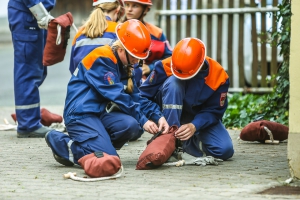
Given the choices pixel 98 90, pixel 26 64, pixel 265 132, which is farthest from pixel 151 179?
pixel 26 64

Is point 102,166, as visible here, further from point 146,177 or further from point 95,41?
point 95,41

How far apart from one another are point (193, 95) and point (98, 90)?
93 centimetres

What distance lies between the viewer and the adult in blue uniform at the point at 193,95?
6555mm

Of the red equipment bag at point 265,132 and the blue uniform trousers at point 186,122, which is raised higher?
the blue uniform trousers at point 186,122

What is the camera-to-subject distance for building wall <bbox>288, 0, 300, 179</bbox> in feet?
18.6

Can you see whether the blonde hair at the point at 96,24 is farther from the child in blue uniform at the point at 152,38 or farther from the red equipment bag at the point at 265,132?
the red equipment bag at the point at 265,132

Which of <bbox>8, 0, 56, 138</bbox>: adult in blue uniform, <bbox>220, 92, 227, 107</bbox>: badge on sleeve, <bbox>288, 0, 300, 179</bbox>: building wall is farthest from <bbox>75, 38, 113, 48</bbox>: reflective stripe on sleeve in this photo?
<bbox>288, 0, 300, 179</bbox>: building wall

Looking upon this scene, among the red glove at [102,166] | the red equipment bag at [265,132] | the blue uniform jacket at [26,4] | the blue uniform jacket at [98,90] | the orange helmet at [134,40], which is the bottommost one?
the red equipment bag at [265,132]

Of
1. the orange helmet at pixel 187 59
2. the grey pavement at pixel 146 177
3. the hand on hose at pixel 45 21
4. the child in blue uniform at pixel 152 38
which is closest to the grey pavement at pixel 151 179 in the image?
the grey pavement at pixel 146 177

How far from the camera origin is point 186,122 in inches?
278

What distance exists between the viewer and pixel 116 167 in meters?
5.90

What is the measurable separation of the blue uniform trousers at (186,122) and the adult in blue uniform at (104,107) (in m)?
0.14

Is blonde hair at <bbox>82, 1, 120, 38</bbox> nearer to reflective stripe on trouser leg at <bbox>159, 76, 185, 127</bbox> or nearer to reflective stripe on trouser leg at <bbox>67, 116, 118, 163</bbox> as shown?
reflective stripe on trouser leg at <bbox>159, 76, 185, 127</bbox>

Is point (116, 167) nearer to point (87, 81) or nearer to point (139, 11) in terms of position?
point (87, 81)
